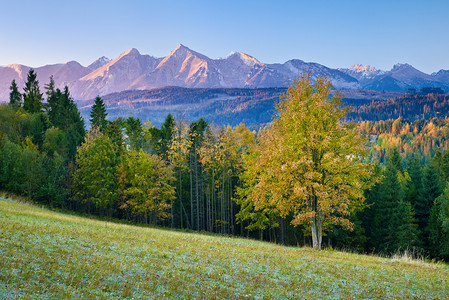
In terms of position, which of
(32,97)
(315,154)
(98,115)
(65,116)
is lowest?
(315,154)

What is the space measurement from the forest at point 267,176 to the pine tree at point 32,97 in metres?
16.0

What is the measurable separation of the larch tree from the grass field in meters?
9.11

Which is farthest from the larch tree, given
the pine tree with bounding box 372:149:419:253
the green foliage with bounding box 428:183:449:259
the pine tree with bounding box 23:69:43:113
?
the pine tree with bounding box 23:69:43:113

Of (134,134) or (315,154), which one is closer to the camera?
(315,154)

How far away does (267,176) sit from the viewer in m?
27.6

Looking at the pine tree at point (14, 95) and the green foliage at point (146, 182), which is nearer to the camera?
the green foliage at point (146, 182)

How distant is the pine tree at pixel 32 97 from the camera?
90438 mm

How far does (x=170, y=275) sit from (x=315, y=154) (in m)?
19.4

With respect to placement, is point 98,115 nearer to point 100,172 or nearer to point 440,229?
point 100,172

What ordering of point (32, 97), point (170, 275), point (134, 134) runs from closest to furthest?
point (170, 275) < point (134, 134) < point (32, 97)

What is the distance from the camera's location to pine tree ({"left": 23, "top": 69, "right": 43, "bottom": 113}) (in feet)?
297

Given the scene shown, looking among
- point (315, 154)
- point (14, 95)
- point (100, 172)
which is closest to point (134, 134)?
point (100, 172)

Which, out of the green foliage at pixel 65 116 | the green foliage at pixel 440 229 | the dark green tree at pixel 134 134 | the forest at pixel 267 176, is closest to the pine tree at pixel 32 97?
the green foliage at pixel 65 116

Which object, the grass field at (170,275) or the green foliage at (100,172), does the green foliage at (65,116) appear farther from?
the grass field at (170,275)
